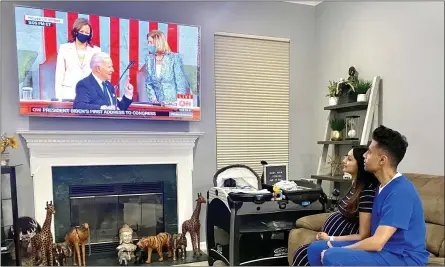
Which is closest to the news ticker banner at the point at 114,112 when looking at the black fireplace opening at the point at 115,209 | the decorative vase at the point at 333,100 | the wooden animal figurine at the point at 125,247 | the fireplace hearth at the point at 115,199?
the fireplace hearth at the point at 115,199

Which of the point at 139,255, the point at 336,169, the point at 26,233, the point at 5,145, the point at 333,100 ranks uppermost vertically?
A: the point at 333,100

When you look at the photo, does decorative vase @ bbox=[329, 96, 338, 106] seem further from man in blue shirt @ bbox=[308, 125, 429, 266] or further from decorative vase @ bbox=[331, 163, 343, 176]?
man in blue shirt @ bbox=[308, 125, 429, 266]

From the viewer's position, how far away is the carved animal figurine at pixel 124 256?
2.63 meters

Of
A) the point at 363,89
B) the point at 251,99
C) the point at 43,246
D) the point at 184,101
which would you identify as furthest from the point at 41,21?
the point at 363,89

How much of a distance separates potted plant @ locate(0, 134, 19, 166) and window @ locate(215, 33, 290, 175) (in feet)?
5.26

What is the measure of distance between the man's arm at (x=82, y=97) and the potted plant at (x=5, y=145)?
0.49 m

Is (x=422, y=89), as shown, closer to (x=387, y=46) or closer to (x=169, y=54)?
(x=387, y=46)

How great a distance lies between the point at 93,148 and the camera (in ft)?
9.10

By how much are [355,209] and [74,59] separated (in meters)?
2.24

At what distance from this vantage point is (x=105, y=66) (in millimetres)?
2693

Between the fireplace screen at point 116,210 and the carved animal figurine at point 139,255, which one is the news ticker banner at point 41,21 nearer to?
the fireplace screen at point 116,210

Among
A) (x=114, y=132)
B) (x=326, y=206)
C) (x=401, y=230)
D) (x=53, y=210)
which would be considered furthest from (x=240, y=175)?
(x=401, y=230)

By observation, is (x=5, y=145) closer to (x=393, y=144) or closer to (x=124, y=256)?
(x=124, y=256)

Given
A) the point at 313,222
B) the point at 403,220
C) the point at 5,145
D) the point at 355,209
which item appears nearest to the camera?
the point at 403,220
